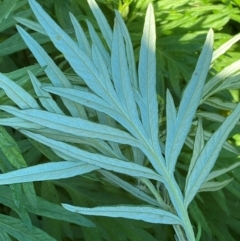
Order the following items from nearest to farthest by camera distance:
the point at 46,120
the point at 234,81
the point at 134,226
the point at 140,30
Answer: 1. the point at 46,120
2. the point at 234,81
3. the point at 134,226
4. the point at 140,30

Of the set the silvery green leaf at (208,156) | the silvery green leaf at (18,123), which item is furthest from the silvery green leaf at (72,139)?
the silvery green leaf at (208,156)

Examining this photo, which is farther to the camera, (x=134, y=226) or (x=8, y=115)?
(x=134, y=226)

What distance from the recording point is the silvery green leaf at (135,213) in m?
0.57

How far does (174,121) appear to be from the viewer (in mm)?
628

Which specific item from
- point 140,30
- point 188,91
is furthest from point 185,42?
point 188,91

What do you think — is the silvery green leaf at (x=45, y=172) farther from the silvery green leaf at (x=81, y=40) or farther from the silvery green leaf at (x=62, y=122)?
the silvery green leaf at (x=81, y=40)

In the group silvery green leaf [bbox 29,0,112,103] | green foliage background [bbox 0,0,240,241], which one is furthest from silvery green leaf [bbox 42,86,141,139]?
green foliage background [bbox 0,0,240,241]

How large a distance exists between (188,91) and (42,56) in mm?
199

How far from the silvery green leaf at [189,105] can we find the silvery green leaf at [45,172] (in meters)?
0.10

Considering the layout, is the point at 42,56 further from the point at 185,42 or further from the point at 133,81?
the point at 185,42

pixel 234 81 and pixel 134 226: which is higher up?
pixel 234 81

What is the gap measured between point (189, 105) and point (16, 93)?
0.21 meters

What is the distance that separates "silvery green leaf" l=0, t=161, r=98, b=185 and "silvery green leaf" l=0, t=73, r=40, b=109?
79mm

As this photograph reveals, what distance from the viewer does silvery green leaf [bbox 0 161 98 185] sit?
0.58 m
